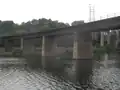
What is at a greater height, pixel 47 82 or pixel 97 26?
pixel 97 26

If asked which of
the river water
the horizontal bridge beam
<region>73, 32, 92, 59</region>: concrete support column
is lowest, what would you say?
the river water

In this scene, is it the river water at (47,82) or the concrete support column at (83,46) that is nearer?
the river water at (47,82)

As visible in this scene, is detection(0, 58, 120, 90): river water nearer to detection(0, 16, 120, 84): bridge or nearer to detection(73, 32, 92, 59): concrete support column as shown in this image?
detection(0, 16, 120, 84): bridge

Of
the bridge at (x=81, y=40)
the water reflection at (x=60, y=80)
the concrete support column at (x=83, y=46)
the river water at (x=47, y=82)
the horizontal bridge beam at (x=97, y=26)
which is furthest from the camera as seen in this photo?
the concrete support column at (x=83, y=46)

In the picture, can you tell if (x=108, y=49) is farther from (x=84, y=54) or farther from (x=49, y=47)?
(x=84, y=54)

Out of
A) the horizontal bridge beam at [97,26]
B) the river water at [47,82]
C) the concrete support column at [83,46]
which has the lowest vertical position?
the river water at [47,82]

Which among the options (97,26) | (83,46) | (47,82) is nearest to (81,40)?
(83,46)

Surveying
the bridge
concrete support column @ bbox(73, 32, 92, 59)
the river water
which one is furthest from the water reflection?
concrete support column @ bbox(73, 32, 92, 59)

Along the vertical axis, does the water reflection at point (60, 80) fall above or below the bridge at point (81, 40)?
below

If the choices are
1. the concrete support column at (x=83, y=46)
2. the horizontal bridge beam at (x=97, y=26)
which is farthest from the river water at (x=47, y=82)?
the concrete support column at (x=83, y=46)

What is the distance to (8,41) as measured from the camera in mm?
153500

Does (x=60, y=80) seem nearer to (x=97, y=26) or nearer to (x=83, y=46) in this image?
(x=97, y=26)

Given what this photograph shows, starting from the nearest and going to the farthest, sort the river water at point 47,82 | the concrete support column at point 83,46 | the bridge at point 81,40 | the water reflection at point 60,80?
the river water at point 47,82, the water reflection at point 60,80, the bridge at point 81,40, the concrete support column at point 83,46

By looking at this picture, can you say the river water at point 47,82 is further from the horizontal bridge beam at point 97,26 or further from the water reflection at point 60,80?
the horizontal bridge beam at point 97,26
